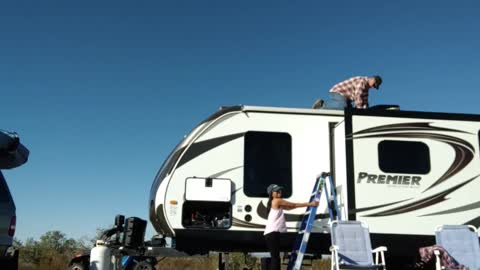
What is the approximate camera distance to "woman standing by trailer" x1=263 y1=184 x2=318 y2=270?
26.4 ft

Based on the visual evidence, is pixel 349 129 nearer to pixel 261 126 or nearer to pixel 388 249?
pixel 261 126

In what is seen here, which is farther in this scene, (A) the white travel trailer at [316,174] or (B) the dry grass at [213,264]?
(B) the dry grass at [213,264]

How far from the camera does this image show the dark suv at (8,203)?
6090 millimetres

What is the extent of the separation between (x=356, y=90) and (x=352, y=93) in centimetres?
9

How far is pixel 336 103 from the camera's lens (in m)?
9.68

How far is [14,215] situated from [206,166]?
10.2 ft

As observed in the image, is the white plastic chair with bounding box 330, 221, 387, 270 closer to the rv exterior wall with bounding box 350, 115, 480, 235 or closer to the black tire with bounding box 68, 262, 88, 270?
the rv exterior wall with bounding box 350, 115, 480, 235

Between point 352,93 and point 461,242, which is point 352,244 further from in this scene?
point 352,93

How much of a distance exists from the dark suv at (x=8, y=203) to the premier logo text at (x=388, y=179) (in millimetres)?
4983

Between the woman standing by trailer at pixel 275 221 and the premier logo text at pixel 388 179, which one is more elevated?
the premier logo text at pixel 388 179

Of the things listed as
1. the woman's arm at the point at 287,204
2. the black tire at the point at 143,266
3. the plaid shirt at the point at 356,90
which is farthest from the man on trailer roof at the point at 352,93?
the black tire at the point at 143,266

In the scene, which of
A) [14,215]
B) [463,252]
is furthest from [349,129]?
[14,215]

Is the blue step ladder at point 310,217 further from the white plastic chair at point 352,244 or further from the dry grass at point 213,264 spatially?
the dry grass at point 213,264

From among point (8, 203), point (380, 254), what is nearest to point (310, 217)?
point (380, 254)
